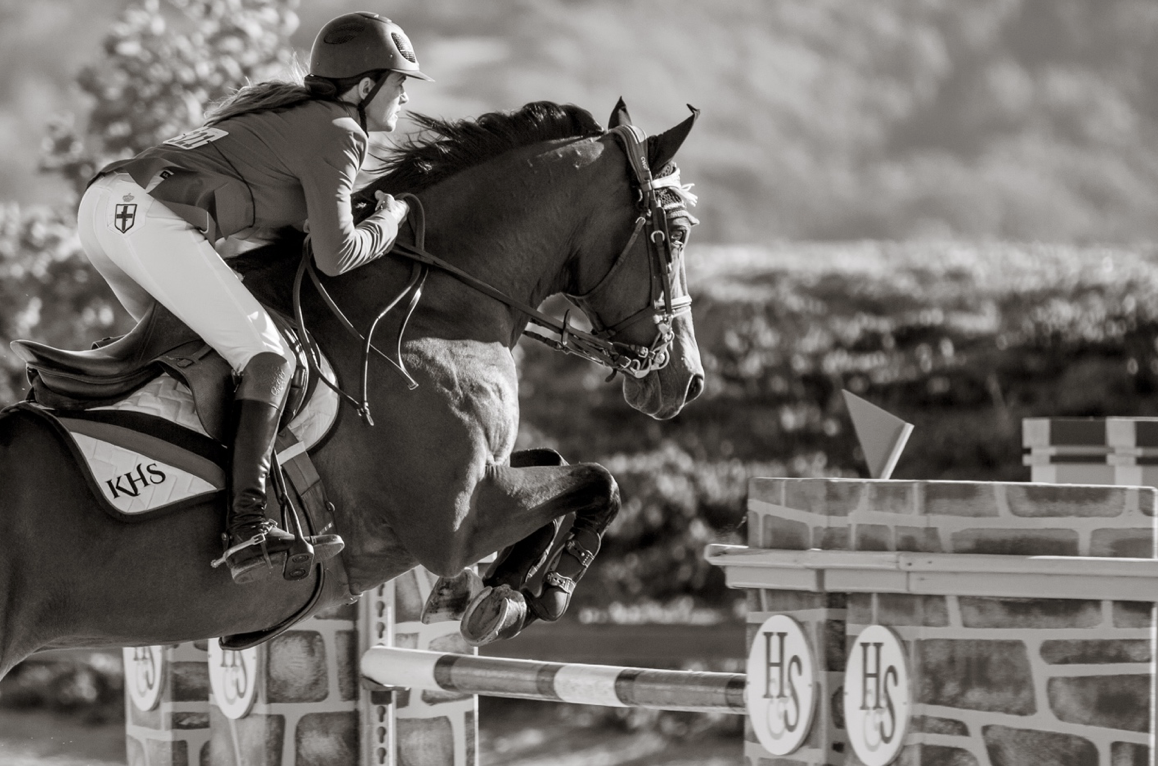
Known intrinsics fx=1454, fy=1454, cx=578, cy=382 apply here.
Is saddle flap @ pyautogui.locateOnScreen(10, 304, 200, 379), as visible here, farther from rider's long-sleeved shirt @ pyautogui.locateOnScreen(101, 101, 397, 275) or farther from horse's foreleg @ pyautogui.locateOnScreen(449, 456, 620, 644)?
horse's foreleg @ pyautogui.locateOnScreen(449, 456, 620, 644)

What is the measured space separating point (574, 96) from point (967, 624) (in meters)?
A: 14.1

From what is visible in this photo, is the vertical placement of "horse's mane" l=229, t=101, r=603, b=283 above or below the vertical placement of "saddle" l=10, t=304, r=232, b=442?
above

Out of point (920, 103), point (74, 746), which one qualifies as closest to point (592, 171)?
point (74, 746)

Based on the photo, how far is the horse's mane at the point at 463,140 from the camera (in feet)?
12.5

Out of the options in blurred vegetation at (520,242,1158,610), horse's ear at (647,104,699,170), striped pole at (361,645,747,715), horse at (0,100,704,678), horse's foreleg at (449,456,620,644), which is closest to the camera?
horse at (0,100,704,678)

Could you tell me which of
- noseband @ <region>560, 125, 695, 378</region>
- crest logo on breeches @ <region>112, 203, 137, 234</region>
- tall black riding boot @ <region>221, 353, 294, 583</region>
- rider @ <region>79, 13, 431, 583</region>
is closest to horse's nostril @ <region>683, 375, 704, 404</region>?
noseband @ <region>560, 125, 695, 378</region>

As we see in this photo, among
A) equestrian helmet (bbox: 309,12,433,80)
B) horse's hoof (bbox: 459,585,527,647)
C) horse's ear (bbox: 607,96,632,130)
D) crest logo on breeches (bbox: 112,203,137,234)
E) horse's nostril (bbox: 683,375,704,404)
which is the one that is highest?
equestrian helmet (bbox: 309,12,433,80)

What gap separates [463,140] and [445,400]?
0.80m

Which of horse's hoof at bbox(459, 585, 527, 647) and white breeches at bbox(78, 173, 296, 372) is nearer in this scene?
white breeches at bbox(78, 173, 296, 372)

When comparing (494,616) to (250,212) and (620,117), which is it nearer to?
(250,212)

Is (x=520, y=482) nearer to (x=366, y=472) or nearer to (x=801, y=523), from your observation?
(x=366, y=472)

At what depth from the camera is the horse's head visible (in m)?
3.86

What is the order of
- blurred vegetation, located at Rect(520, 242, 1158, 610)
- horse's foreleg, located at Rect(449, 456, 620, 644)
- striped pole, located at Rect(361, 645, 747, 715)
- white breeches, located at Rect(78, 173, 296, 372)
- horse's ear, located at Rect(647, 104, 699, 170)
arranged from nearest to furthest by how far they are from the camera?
white breeches, located at Rect(78, 173, 296, 372)
horse's foreleg, located at Rect(449, 456, 620, 644)
striped pole, located at Rect(361, 645, 747, 715)
horse's ear, located at Rect(647, 104, 699, 170)
blurred vegetation, located at Rect(520, 242, 1158, 610)

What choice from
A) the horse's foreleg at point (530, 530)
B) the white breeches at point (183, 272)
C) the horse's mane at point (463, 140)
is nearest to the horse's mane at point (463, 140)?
the horse's mane at point (463, 140)
